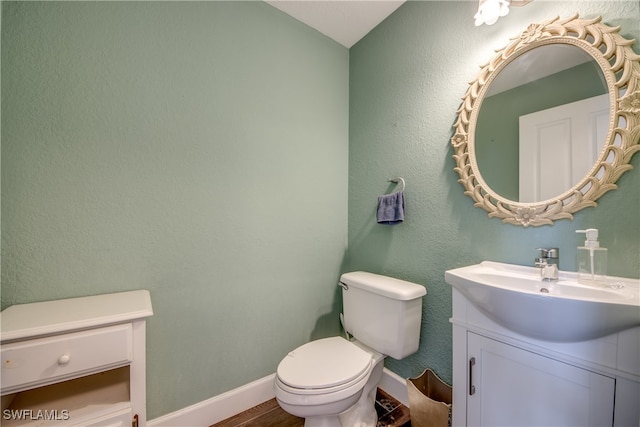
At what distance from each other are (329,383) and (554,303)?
2.82 ft

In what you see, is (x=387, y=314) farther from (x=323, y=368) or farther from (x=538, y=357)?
(x=538, y=357)

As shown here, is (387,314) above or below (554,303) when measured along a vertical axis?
below

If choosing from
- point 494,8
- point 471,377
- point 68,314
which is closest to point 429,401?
point 471,377

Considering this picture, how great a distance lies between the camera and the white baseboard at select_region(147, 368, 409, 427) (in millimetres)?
1253

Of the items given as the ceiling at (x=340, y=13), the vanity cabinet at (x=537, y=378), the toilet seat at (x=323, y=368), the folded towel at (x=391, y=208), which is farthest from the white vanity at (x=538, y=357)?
the ceiling at (x=340, y=13)

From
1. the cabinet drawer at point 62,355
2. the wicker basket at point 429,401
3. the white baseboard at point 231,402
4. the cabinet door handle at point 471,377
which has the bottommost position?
the white baseboard at point 231,402

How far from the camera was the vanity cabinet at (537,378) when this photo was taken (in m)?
0.68

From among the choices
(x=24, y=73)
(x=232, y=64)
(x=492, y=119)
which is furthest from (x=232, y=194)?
(x=492, y=119)

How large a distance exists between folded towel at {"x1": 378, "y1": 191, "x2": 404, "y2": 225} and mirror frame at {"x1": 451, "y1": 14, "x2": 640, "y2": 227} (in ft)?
1.31

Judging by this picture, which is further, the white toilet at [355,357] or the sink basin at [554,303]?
the white toilet at [355,357]

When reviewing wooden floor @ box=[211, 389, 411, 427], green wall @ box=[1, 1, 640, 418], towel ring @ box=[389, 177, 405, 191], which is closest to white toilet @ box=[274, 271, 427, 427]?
wooden floor @ box=[211, 389, 411, 427]

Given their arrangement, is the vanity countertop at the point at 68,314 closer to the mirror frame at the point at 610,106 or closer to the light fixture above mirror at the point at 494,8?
the mirror frame at the point at 610,106

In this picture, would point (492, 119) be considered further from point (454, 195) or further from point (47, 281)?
point (47, 281)

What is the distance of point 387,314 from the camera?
1.32m
